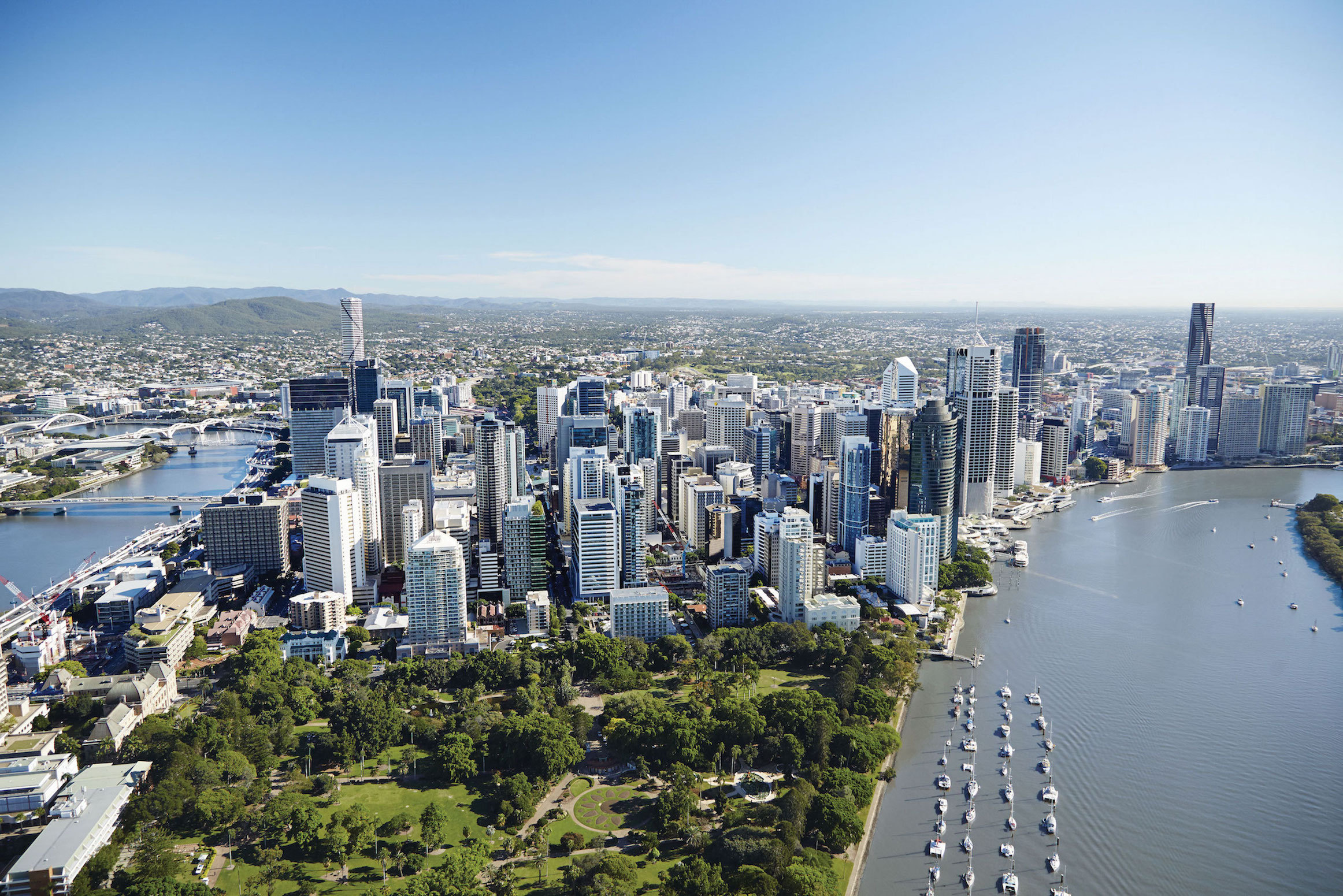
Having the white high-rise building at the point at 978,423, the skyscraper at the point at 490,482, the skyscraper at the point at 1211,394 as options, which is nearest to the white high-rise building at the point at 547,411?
the skyscraper at the point at 490,482

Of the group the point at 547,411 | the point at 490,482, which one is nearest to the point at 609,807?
the point at 490,482

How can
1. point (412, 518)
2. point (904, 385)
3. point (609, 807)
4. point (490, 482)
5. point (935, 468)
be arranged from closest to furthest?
point (609, 807) → point (412, 518) → point (935, 468) → point (490, 482) → point (904, 385)

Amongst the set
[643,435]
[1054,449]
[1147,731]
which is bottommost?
[1147,731]

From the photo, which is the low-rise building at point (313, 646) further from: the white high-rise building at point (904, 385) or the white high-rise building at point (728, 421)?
the white high-rise building at point (904, 385)

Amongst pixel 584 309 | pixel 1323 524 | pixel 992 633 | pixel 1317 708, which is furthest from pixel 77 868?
pixel 584 309

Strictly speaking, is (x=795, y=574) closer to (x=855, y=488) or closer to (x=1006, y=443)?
(x=855, y=488)

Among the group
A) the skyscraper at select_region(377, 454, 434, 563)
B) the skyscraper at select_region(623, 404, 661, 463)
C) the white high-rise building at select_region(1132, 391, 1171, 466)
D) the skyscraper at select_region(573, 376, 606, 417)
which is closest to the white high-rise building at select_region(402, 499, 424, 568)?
the skyscraper at select_region(377, 454, 434, 563)

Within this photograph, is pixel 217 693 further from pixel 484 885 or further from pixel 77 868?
pixel 484 885
